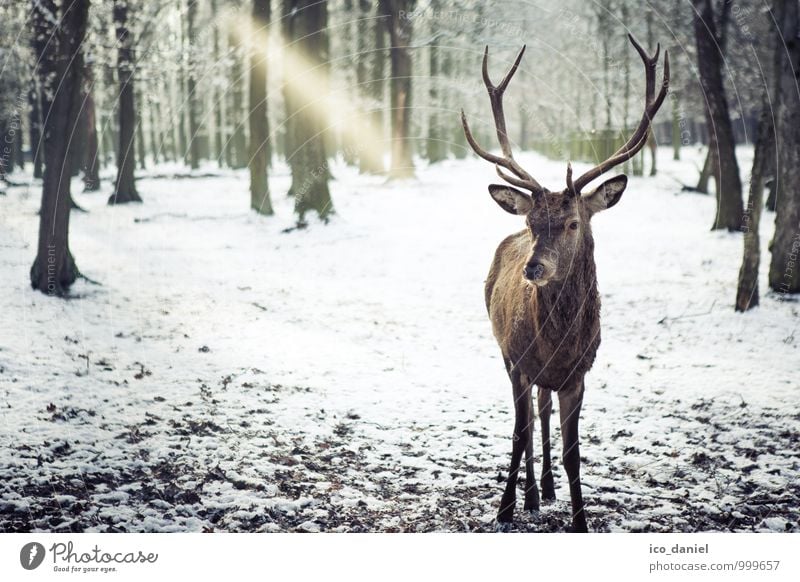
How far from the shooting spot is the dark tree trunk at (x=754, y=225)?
24.4 ft

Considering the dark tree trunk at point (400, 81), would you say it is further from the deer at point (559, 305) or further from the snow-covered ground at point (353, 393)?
the deer at point (559, 305)

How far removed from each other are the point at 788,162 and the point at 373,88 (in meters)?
14.3

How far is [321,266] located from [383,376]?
4.14m

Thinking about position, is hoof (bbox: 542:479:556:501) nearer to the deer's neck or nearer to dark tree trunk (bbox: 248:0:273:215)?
the deer's neck

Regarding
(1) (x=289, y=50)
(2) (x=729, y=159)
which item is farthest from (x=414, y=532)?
(1) (x=289, y=50)

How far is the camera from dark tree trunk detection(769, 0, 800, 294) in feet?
23.3

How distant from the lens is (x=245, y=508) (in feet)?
14.6

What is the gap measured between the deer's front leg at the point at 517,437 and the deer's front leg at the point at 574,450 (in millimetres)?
257

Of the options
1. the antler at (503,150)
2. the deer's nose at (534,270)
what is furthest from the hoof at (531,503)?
the antler at (503,150)

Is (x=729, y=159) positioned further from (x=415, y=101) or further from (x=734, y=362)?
(x=415, y=101)

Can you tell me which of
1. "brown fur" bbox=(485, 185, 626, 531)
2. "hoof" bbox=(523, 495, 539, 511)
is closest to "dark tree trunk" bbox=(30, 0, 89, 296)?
"brown fur" bbox=(485, 185, 626, 531)

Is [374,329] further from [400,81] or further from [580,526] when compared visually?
[400,81]

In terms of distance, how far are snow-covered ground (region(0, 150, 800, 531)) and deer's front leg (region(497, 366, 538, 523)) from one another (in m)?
0.12
